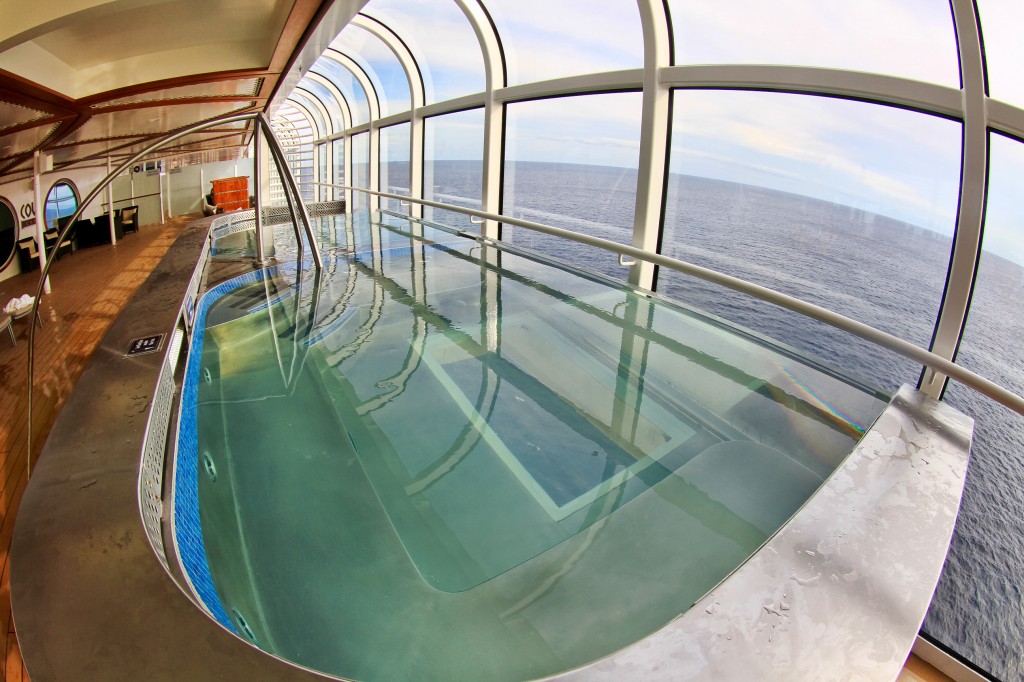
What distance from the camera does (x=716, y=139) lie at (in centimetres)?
2705

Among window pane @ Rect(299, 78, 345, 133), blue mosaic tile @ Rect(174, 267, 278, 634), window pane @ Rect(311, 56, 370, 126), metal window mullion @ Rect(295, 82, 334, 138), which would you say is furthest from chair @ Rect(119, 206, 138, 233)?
blue mosaic tile @ Rect(174, 267, 278, 634)

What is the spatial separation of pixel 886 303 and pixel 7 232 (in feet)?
107

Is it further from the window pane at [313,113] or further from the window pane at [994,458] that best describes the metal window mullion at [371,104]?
the window pane at [994,458]

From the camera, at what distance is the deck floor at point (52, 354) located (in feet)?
4.48

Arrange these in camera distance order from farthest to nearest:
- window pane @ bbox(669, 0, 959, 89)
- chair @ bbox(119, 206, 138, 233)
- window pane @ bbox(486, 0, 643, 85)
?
window pane @ bbox(486, 0, 643, 85), chair @ bbox(119, 206, 138, 233), window pane @ bbox(669, 0, 959, 89)

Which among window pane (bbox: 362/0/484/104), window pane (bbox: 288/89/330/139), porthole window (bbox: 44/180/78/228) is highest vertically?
window pane (bbox: 288/89/330/139)

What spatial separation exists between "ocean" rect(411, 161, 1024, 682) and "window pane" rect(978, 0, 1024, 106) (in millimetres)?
683

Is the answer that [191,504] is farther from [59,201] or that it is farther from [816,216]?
[816,216]

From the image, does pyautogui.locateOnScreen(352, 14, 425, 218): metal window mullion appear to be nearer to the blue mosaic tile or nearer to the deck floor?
the deck floor

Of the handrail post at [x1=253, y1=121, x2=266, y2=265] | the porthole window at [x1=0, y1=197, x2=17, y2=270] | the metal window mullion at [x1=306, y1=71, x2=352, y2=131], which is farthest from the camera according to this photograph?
the metal window mullion at [x1=306, y1=71, x2=352, y2=131]

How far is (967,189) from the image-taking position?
2.01 metres

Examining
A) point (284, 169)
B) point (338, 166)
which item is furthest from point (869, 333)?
point (338, 166)

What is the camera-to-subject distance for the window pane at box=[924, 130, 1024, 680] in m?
2.09

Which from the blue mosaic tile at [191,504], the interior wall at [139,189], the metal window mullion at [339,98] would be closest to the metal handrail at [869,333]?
the blue mosaic tile at [191,504]
